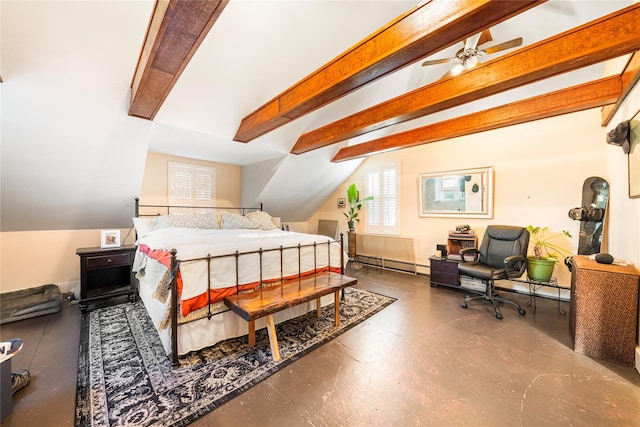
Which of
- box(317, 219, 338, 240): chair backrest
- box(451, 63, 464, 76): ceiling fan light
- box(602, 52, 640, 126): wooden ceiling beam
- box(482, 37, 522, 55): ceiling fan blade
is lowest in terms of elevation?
box(317, 219, 338, 240): chair backrest

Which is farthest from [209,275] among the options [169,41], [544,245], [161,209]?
[544,245]

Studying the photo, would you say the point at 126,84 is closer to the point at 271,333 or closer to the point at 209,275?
the point at 209,275

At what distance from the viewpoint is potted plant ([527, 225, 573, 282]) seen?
3229mm

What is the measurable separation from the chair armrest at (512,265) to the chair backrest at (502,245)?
1cm

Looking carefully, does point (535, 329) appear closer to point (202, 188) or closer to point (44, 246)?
point (202, 188)

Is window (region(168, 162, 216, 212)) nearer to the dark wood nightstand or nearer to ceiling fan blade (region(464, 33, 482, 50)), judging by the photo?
the dark wood nightstand

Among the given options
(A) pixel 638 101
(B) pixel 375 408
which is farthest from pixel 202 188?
(A) pixel 638 101

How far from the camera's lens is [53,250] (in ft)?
12.0

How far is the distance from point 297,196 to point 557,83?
458 cm

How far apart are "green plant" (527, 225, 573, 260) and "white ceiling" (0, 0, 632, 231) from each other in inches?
75.8

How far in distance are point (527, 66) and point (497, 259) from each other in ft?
7.80

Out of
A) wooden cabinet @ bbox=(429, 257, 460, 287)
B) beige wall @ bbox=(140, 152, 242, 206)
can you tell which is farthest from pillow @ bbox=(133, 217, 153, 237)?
wooden cabinet @ bbox=(429, 257, 460, 287)

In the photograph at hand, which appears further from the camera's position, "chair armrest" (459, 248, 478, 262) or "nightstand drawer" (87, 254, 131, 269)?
"chair armrest" (459, 248, 478, 262)

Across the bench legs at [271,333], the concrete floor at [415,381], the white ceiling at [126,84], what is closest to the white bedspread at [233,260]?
the bench legs at [271,333]
